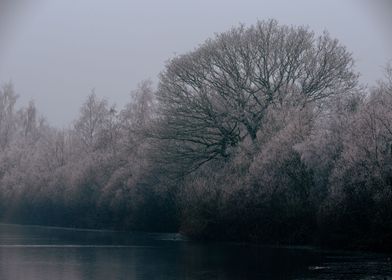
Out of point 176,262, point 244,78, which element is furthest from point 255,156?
point 176,262

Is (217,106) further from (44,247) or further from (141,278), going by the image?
(141,278)

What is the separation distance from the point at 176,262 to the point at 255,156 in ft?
58.7

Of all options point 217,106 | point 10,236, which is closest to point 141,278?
point 217,106

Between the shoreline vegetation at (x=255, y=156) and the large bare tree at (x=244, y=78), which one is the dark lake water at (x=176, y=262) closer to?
the shoreline vegetation at (x=255, y=156)

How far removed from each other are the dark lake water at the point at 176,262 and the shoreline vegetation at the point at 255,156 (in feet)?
9.17

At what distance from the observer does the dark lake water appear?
34.7 meters

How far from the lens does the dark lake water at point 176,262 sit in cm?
3466

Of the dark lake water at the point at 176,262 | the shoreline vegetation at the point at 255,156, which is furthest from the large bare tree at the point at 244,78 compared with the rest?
the dark lake water at the point at 176,262

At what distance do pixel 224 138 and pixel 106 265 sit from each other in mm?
25992

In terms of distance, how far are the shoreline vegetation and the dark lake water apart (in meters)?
2.80

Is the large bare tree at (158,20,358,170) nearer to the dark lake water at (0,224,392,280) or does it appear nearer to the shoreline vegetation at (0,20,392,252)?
the shoreline vegetation at (0,20,392,252)

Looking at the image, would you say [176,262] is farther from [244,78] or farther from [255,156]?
[244,78]

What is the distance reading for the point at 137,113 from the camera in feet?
306

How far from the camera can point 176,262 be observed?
4178cm
